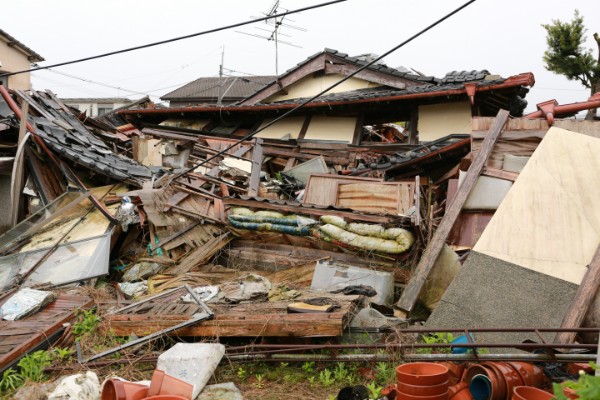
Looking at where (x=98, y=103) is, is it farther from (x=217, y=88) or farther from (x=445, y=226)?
(x=445, y=226)

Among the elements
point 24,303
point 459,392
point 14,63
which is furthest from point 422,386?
point 14,63

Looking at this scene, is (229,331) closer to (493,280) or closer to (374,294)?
(374,294)

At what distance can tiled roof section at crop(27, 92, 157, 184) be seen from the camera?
10.3 m

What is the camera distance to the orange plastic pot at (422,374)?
13.0 ft

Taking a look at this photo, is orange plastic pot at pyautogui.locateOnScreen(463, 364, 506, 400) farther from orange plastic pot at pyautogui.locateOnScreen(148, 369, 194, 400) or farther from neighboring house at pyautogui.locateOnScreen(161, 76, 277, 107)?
neighboring house at pyautogui.locateOnScreen(161, 76, 277, 107)

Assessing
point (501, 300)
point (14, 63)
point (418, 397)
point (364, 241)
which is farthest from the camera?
point (14, 63)

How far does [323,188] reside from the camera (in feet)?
32.3

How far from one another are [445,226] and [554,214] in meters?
1.51

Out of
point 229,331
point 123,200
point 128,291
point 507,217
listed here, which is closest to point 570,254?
point 507,217

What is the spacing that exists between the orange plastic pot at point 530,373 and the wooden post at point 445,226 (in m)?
2.25

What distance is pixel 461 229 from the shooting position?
7285 mm

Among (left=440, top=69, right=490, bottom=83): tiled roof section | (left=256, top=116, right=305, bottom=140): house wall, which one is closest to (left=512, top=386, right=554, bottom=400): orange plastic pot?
(left=440, top=69, right=490, bottom=83): tiled roof section

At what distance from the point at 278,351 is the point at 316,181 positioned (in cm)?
492

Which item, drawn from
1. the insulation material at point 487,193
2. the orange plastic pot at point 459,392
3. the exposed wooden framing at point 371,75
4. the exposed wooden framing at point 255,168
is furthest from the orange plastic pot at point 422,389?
the exposed wooden framing at point 371,75
